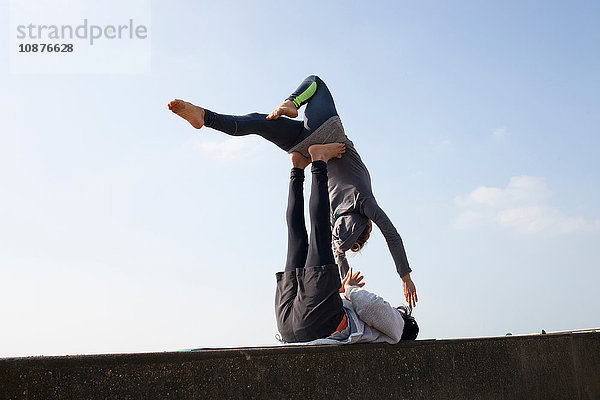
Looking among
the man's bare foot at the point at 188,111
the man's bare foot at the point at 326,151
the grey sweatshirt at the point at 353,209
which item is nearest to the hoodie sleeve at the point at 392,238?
the grey sweatshirt at the point at 353,209

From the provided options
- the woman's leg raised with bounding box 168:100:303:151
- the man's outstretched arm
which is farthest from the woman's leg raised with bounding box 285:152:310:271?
the man's outstretched arm

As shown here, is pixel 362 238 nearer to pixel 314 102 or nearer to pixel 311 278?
pixel 314 102

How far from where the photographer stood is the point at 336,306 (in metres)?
3.58

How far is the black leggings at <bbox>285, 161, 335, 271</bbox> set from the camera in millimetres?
3723

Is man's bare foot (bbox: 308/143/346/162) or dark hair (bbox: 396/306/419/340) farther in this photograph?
man's bare foot (bbox: 308/143/346/162)

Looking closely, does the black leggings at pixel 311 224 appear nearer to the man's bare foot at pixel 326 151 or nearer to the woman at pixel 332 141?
the man's bare foot at pixel 326 151

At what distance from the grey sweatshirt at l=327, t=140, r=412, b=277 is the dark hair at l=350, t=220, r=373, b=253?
7 centimetres

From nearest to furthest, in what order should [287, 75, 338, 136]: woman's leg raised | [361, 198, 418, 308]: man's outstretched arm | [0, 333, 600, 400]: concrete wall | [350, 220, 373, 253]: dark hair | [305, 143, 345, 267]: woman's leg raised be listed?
[0, 333, 600, 400]: concrete wall → [305, 143, 345, 267]: woman's leg raised → [287, 75, 338, 136]: woman's leg raised → [361, 198, 418, 308]: man's outstretched arm → [350, 220, 373, 253]: dark hair

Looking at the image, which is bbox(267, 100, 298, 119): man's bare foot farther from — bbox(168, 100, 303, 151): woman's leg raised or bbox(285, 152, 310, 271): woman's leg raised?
bbox(285, 152, 310, 271): woman's leg raised

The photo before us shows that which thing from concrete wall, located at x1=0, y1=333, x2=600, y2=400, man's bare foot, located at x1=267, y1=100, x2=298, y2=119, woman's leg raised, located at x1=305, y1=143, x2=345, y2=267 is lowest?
concrete wall, located at x1=0, y1=333, x2=600, y2=400

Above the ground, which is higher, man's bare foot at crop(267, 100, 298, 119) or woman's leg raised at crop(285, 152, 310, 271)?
man's bare foot at crop(267, 100, 298, 119)

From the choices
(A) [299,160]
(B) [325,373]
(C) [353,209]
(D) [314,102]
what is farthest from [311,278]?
(D) [314,102]

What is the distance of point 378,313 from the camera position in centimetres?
361

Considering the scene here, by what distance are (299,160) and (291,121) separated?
35 cm
